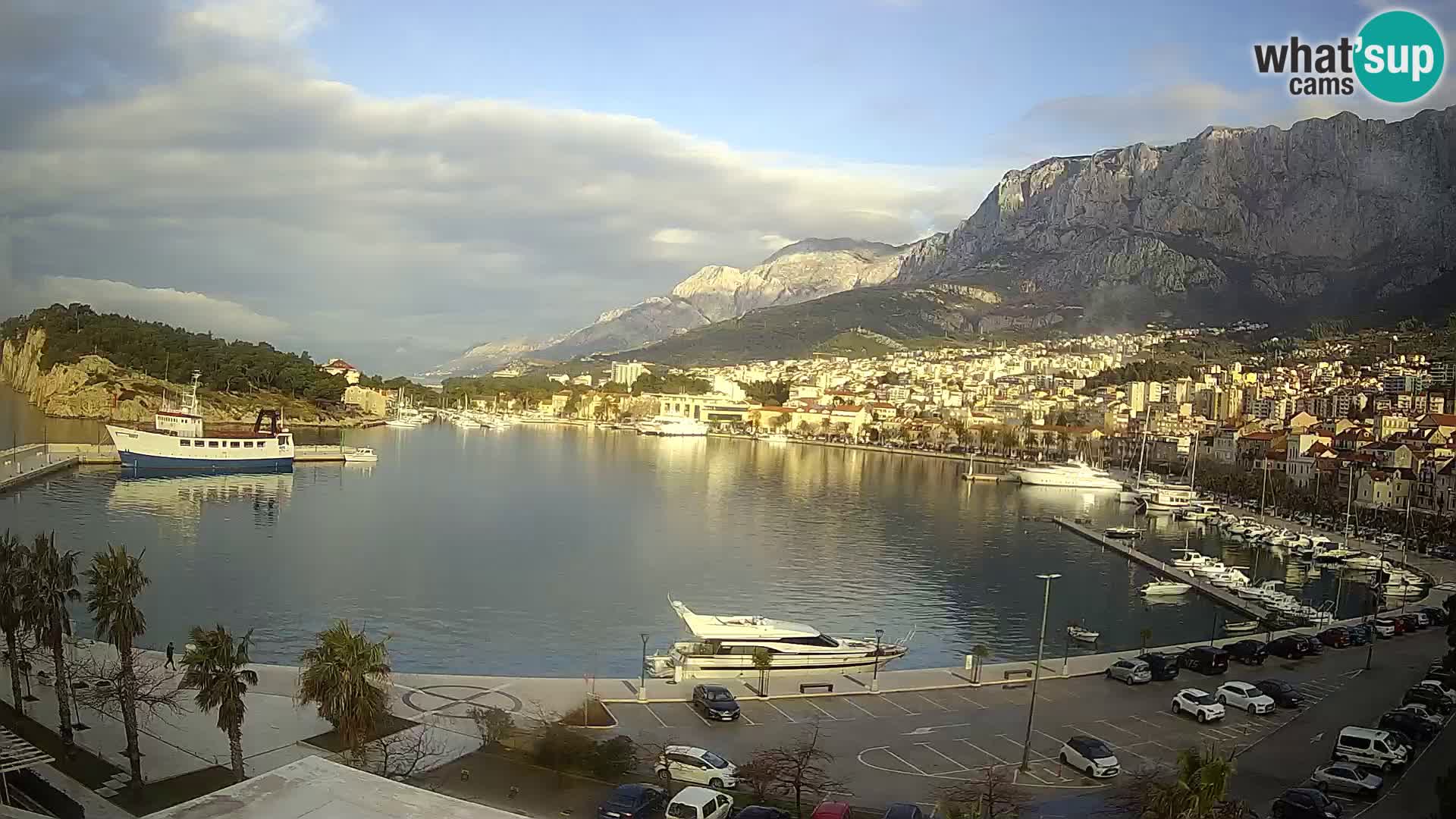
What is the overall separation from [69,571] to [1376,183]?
68972 millimetres

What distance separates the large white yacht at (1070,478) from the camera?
121 feet

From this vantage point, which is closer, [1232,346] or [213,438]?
[213,438]

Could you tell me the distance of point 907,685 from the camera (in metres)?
9.33

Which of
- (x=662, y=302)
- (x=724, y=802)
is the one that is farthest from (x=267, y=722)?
(x=662, y=302)

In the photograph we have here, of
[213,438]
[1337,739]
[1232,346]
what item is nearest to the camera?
[1337,739]

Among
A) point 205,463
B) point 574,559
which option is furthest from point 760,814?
point 205,463

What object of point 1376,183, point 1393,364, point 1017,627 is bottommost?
point 1017,627

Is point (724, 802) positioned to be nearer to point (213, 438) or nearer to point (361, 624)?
point (361, 624)

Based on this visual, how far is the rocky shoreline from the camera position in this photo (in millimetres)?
21922

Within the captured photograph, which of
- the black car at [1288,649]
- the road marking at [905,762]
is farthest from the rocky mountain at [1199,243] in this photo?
the road marking at [905,762]

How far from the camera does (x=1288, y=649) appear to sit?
1110 centimetres

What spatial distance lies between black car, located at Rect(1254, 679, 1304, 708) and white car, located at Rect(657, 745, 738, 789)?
5422mm

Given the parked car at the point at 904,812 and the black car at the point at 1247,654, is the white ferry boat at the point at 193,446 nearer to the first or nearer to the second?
the black car at the point at 1247,654

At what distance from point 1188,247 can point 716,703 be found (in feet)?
261
